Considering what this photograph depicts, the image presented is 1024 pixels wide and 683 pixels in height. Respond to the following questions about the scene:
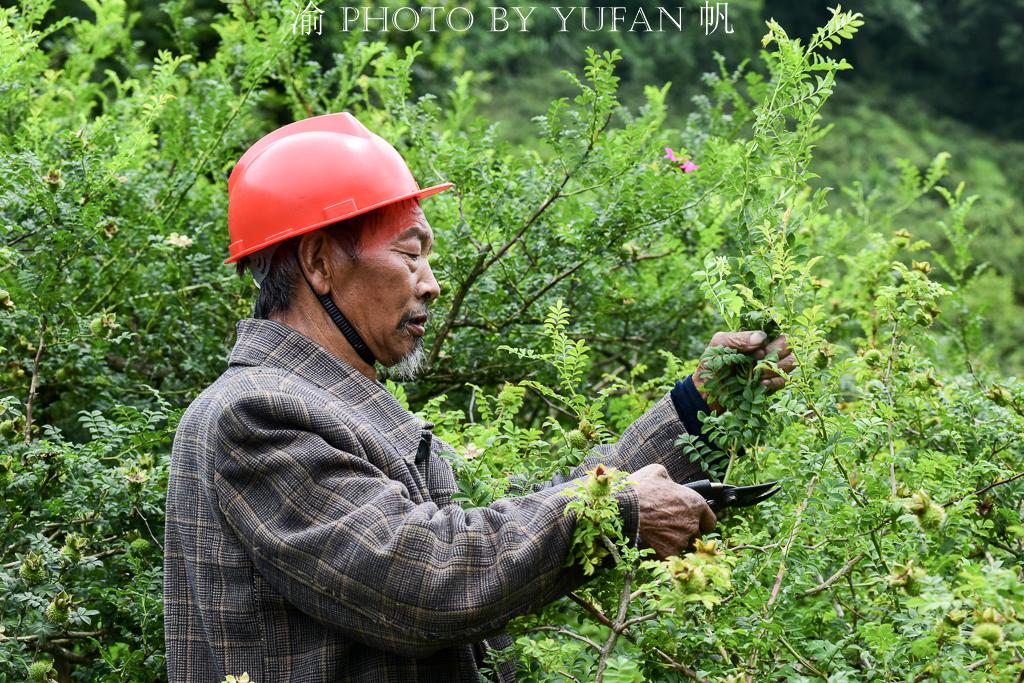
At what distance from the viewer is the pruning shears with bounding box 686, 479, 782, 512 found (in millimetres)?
1854

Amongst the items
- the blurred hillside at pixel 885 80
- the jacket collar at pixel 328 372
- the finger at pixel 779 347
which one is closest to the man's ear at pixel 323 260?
the jacket collar at pixel 328 372

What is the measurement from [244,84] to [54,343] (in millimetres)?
1008

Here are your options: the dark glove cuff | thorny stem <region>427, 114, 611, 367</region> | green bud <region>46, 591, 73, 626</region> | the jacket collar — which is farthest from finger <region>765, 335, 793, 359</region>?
green bud <region>46, 591, 73, 626</region>

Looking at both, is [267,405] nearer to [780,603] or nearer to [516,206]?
[780,603]

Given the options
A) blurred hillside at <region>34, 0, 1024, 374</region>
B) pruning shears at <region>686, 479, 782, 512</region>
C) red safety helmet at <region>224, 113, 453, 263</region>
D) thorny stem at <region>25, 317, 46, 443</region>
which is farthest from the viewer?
blurred hillside at <region>34, 0, 1024, 374</region>

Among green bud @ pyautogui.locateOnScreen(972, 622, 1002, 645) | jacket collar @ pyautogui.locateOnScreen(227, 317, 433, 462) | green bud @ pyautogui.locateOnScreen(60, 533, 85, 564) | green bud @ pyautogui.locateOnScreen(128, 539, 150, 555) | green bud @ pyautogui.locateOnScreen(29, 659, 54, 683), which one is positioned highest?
jacket collar @ pyautogui.locateOnScreen(227, 317, 433, 462)

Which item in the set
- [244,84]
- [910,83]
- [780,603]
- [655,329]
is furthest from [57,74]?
[910,83]

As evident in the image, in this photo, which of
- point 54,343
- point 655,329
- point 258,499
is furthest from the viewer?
point 655,329

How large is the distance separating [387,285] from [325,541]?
558 mm

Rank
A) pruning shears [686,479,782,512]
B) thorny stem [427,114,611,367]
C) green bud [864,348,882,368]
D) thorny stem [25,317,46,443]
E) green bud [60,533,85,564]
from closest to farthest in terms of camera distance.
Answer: pruning shears [686,479,782,512]
green bud [864,348,882,368]
green bud [60,533,85,564]
thorny stem [25,317,46,443]
thorny stem [427,114,611,367]

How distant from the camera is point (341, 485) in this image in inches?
67.5

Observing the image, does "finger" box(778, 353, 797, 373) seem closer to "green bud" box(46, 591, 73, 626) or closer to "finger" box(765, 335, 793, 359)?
"finger" box(765, 335, 793, 359)

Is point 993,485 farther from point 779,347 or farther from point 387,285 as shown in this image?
point 387,285

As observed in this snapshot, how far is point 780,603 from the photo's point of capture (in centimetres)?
183
